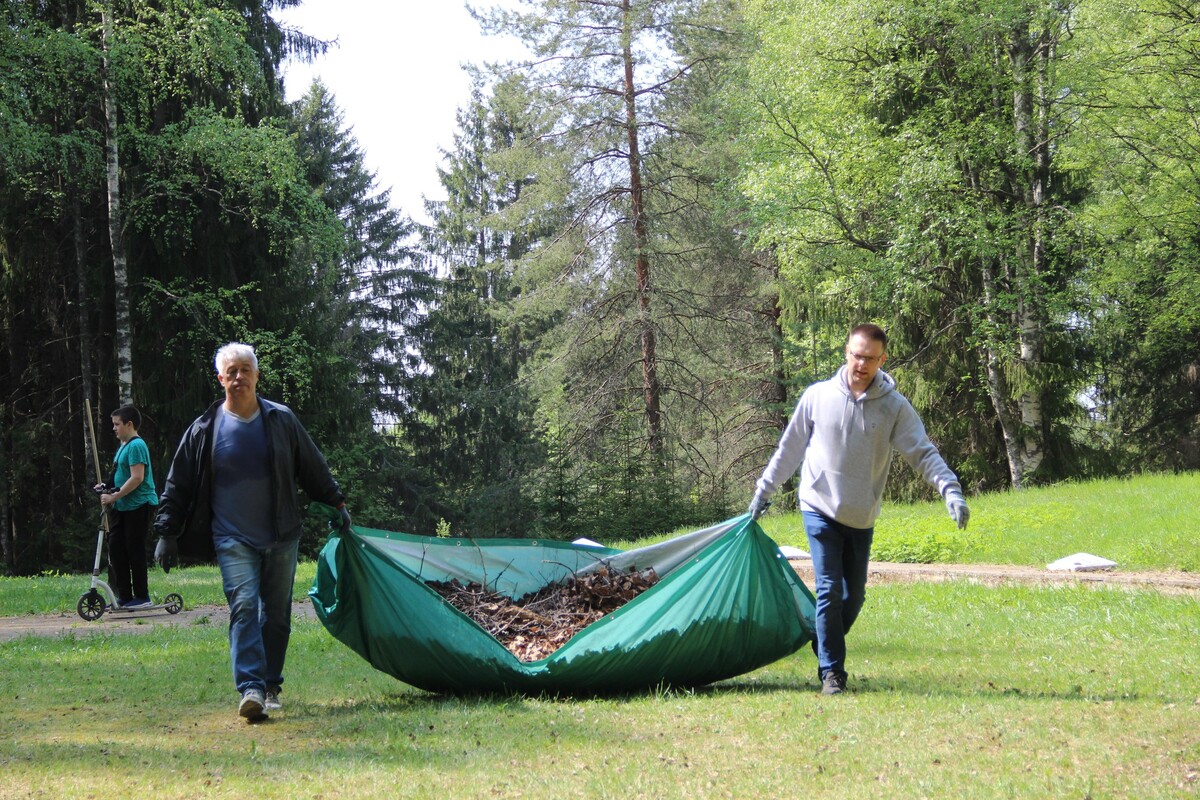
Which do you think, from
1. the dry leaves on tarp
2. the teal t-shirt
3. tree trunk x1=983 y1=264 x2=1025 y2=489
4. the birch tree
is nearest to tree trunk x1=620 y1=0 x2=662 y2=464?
the birch tree

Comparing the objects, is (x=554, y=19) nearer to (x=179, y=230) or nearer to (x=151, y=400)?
(x=179, y=230)

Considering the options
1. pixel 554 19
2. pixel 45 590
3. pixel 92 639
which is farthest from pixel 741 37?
pixel 92 639

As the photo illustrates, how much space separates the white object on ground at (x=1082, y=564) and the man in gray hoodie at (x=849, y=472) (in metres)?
5.32

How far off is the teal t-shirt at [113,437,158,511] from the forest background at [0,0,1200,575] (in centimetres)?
700

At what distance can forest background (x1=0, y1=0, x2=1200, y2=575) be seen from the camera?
1788cm

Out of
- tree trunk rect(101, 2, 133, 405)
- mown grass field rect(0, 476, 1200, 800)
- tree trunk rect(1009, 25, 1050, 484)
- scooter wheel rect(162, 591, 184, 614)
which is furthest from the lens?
tree trunk rect(1009, 25, 1050, 484)

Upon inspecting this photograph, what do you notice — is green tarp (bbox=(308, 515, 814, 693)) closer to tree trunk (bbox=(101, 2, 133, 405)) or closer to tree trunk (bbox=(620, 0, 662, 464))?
tree trunk (bbox=(101, 2, 133, 405))

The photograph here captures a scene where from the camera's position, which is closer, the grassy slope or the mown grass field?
the mown grass field

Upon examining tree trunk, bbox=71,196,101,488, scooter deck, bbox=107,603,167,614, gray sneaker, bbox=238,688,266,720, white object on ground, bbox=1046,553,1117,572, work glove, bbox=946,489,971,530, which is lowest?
scooter deck, bbox=107,603,167,614

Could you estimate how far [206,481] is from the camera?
18.1 feet

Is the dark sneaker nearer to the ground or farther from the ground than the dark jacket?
nearer to the ground

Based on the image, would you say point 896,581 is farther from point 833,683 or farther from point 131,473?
point 131,473

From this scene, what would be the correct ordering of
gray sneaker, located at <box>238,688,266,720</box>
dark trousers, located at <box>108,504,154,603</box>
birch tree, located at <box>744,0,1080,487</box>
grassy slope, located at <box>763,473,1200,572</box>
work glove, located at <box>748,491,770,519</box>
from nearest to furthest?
gray sneaker, located at <box>238,688,266,720</box> < work glove, located at <box>748,491,770,519</box> < dark trousers, located at <box>108,504,154,603</box> < grassy slope, located at <box>763,473,1200,572</box> < birch tree, located at <box>744,0,1080,487</box>

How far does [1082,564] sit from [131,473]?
8.41m
